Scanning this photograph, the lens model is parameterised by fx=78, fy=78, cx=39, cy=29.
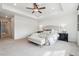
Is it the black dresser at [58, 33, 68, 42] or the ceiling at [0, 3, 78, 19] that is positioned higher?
the ceiling at [0, 3, 78, 19]

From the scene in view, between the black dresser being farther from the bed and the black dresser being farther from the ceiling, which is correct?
the ceiling

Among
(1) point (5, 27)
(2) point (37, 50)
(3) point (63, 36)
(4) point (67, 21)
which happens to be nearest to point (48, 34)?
(3) point (63, 36)

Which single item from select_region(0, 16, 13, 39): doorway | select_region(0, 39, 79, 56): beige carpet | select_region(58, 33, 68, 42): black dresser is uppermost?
select_region(0, 16, 13, 39): doorway

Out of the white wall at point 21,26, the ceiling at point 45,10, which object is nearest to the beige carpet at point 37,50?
the ceiling at point 45,10

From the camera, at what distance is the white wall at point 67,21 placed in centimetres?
414

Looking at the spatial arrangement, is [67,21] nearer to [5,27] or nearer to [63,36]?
[63,36]

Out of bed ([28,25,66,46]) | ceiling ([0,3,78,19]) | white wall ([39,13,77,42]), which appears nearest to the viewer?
A: ceiling ([0,3,78,19])

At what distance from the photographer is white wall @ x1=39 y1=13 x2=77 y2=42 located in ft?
13.6

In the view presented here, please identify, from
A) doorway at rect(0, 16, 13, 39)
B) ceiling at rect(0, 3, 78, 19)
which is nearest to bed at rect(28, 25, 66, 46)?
ceiling at rect(0, 3, 78, 19)

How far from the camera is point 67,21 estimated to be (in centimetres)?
443

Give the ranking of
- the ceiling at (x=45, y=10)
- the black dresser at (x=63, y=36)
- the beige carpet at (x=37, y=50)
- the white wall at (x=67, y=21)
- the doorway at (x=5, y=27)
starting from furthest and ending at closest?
the doorway at (x=5, y=27) < the black dresser at (x=63, y=36) < the white wall at (x=67, y=21) < the ceiling at (x=45, y=10) < the beige carpet at (x=37, y=50)

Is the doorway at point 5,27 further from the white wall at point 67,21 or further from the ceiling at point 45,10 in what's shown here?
the white wall at point 67,21

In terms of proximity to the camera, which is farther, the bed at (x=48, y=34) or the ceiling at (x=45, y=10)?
the bed at (x=48, y=34)

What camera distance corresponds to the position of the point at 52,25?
15.9 feet
